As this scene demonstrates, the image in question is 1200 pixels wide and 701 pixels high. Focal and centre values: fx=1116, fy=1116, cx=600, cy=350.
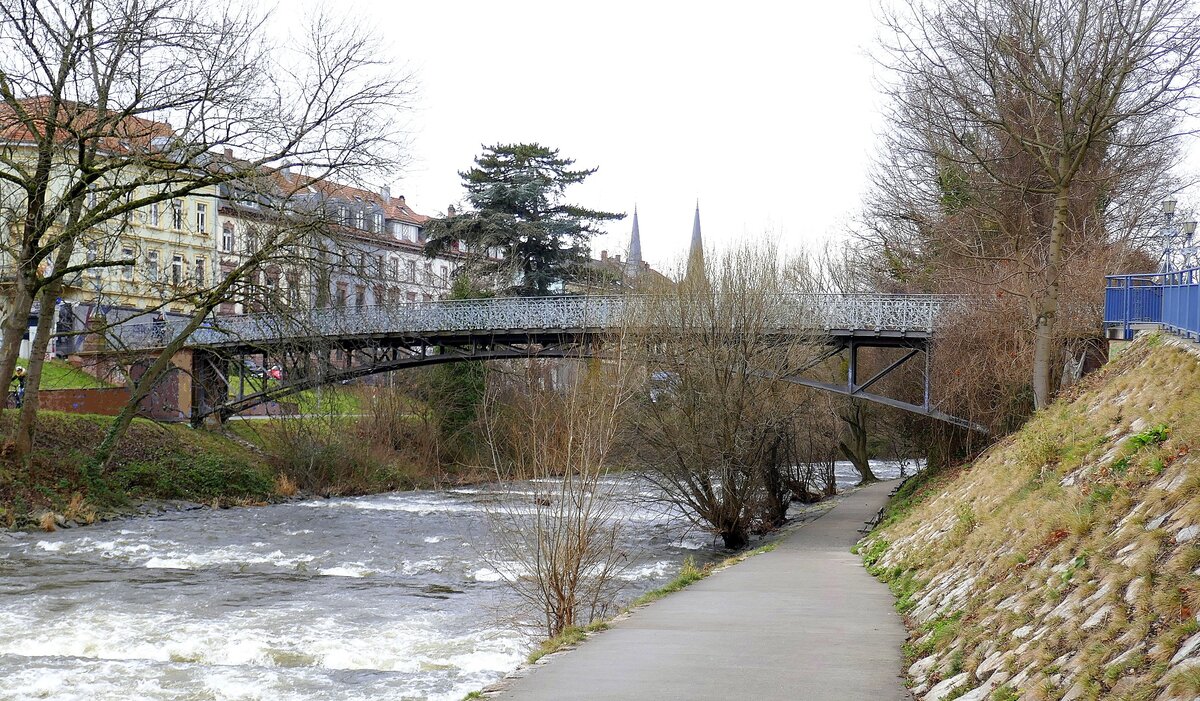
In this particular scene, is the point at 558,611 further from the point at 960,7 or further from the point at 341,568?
the point at 960,7

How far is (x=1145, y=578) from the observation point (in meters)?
6.89

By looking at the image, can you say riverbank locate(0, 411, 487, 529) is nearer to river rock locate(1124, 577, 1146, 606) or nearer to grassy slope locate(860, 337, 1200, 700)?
grassy slope locate(860, 337, 1200, 700)

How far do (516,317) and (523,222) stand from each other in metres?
12.4

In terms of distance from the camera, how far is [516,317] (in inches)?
1492

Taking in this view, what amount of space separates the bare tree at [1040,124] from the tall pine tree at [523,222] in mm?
18971

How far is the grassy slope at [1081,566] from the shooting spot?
6.26 m

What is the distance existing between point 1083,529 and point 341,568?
1509 cm

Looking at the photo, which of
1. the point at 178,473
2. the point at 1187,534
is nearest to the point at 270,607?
the point at 1187,534

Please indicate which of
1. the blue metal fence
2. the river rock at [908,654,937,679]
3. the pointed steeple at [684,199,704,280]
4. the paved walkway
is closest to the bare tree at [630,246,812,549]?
the pointed steeple at [684,199,704,280]

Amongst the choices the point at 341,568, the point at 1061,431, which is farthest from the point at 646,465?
the point at 1061,431

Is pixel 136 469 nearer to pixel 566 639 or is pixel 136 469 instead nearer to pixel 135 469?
pixel 135 469

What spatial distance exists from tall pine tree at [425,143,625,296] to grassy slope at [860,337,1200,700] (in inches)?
1390

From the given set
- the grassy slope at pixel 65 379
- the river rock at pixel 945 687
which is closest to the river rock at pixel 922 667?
the river rock at pixel 945 687

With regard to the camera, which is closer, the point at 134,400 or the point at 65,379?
the point at 134,400
